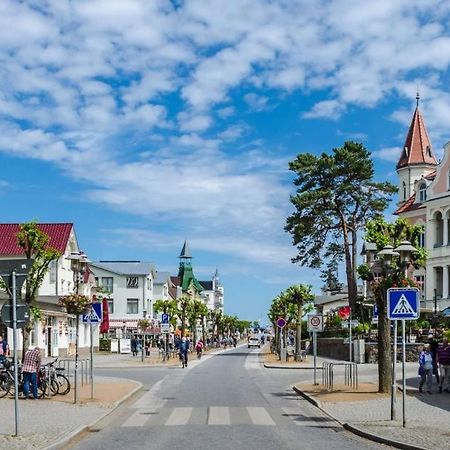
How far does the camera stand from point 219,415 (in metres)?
19.2

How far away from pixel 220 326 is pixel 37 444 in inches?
4468

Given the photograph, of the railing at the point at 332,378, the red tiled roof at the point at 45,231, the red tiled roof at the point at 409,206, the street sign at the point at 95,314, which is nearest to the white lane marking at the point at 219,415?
the street sign at the point at 95,314

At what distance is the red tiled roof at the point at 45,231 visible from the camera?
6650 centimetres

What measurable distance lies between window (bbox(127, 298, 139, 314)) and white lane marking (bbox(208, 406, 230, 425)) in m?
76.7

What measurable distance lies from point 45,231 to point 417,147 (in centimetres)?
3879

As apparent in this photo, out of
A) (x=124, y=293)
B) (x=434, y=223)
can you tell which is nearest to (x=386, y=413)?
(x=434, y=223)

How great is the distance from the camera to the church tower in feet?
266

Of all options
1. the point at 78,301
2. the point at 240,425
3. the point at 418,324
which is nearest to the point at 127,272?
the point at 418,324

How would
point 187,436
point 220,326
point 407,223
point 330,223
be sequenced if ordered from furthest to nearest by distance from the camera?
point 220,326 < point 330,223 < point 407,223 < point 187,436

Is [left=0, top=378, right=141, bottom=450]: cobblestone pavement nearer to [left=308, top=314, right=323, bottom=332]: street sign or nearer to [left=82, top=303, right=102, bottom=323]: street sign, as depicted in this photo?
[left=82, top=303, right=102, bottom=323]: street sign

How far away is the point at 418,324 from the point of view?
54.3 metres

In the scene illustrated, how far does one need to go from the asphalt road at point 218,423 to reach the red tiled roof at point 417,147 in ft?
184

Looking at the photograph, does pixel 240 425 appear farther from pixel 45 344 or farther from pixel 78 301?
pixel 45 344

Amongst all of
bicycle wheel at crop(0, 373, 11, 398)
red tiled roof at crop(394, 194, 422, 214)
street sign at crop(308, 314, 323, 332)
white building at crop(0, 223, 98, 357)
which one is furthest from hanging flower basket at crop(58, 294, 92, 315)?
red tiled roof at crop(394, 194, 422, 214)
